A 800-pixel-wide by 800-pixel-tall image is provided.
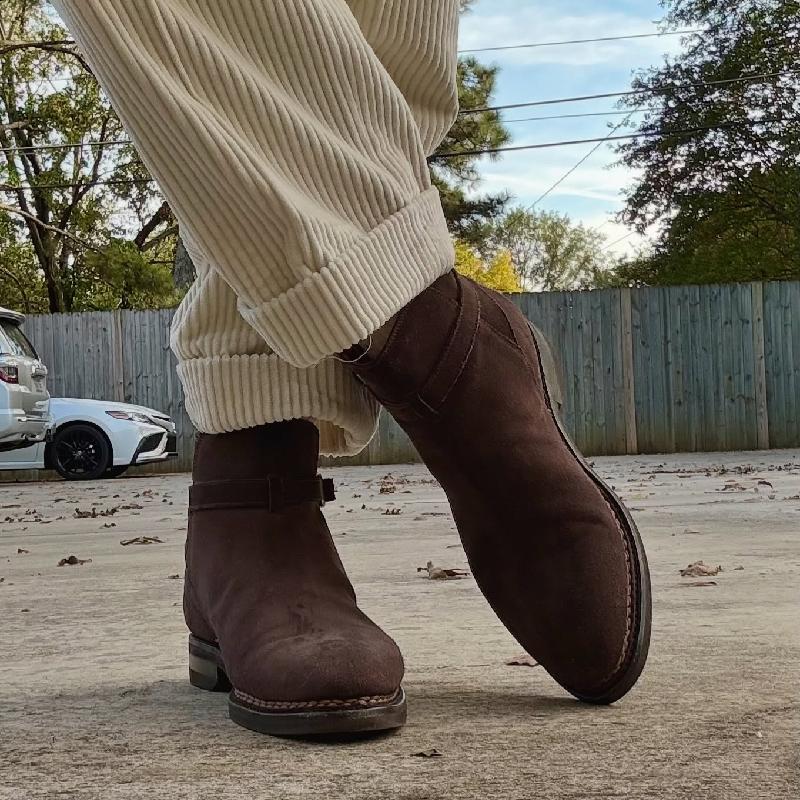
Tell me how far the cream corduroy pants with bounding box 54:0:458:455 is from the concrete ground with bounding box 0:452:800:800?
13.4 inches

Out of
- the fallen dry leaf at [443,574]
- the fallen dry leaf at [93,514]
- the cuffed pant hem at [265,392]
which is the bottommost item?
the fallen dry leaf at [93,514]

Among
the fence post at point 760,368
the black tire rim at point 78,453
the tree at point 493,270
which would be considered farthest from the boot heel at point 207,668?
the tree at point 493,270

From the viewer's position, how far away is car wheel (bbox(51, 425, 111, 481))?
9461mm

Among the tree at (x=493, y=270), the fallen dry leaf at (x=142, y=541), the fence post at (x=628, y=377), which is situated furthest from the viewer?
the tree at (x=493, y=270)

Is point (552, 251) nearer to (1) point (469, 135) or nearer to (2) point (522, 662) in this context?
(1) point (469, 135)

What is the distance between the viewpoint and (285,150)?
3.17ft

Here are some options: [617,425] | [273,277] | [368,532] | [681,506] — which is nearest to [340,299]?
[273,277]

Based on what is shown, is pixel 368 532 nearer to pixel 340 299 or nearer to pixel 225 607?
pixel 225 607

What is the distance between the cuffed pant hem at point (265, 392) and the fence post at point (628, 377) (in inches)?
370

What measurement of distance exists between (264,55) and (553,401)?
49 centimetres

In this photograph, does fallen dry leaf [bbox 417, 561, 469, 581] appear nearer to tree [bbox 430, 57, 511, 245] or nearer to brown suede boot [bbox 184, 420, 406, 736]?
brown suede boot [bbox 184, 420, 406, 736]

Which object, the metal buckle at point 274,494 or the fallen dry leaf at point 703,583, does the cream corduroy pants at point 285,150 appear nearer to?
the metal buckle at point 274,494

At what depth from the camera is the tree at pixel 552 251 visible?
33.8 m

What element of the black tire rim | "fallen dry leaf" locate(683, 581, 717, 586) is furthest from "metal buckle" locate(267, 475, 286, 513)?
the black tire rim
